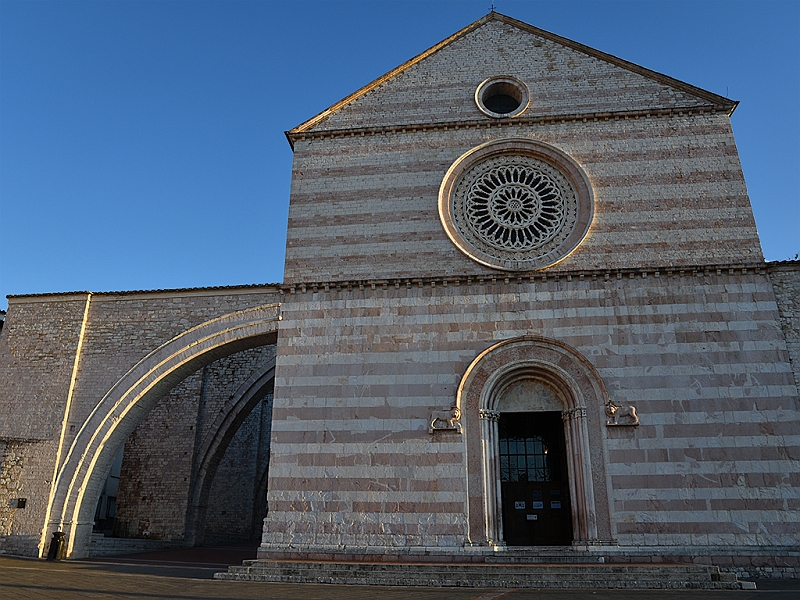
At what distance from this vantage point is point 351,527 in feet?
40.8

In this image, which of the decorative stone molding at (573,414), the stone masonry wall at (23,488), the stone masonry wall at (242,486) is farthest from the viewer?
the stone masonry wall at (242,486)

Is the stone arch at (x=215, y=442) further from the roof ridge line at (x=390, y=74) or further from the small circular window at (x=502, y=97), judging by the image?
the small circular window at (x=502, y=97)

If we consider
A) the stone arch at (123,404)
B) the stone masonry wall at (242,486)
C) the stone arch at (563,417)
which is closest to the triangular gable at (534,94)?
the stone arch at (123,404)

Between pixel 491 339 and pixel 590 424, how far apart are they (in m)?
2.59

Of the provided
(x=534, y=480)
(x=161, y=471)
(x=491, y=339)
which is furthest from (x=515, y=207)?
(x=161, y=471)

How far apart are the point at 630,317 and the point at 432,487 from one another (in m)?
5.37

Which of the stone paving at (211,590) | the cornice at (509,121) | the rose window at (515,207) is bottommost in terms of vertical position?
the stone paving at (211,590)

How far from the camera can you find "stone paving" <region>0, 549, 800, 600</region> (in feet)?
29.6

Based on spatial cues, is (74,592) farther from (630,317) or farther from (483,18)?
(483,18)

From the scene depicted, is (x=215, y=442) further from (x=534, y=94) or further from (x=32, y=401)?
(x=534, y=94)

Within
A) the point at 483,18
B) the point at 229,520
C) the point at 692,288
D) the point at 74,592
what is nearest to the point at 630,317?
the point at 692,288

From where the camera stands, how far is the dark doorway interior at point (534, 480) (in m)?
13.2

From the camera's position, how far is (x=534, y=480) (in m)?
13.7

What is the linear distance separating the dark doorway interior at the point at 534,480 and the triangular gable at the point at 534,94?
7.47 metres
